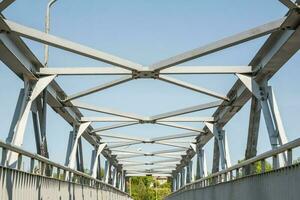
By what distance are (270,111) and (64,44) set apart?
6.20 metres

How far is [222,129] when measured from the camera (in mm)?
25594

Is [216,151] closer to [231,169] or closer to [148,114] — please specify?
[148,114]

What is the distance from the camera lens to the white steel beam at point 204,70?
16.5 m

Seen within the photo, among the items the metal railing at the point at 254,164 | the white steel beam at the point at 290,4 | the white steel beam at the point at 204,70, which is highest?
the white steel beam at the point at 204,70

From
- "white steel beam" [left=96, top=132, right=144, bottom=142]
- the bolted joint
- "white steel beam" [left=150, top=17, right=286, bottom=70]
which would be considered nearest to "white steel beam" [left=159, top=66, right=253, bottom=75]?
the bolted joint

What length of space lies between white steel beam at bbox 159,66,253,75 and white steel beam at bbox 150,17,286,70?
121cm

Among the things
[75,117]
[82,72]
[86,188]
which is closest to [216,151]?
[75,117]

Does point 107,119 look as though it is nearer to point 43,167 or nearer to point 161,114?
point 161,114

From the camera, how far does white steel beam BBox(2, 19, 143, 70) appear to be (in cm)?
1262

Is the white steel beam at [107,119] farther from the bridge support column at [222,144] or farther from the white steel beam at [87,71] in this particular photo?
the white steel beam at [87,71]

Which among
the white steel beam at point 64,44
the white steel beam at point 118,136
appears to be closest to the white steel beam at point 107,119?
the white steel beam at point 118,136

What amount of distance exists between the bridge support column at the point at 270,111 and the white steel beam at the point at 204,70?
0.57 m

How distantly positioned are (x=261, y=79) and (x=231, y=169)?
3.73 meters

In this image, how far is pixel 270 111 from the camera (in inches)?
602
